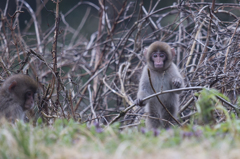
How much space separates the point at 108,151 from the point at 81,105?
19.3 ft

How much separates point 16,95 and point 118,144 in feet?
10.9

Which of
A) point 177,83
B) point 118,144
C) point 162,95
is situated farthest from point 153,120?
point 118,144

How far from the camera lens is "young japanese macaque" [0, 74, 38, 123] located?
5577mm

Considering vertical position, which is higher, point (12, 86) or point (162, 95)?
point (12, 86)

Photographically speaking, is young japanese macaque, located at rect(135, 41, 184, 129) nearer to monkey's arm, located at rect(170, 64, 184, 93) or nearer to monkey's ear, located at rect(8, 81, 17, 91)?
monkey's arm, located at rect(170, 64, 184, 93)

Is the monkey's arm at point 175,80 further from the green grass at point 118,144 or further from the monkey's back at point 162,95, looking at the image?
the green grass at point 118,144

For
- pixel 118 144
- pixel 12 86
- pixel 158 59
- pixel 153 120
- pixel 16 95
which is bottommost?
pixel 153 120

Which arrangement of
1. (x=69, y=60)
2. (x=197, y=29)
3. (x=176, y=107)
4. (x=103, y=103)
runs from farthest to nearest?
(x=69, y=60)
(x=103, y=103)
(x=197, y=29)
(x=176, y=107)

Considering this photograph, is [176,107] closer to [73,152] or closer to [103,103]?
[103,103]

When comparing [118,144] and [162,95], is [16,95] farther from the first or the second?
[118,144]

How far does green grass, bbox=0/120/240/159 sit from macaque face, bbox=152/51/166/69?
2.81 m

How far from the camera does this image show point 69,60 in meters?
9.59

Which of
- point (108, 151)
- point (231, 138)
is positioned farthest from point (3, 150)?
point (231, 138)

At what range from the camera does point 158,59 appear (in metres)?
6.14
